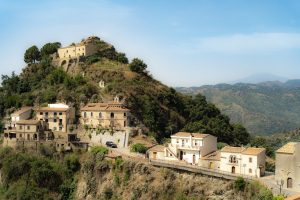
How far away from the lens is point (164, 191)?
53000mm

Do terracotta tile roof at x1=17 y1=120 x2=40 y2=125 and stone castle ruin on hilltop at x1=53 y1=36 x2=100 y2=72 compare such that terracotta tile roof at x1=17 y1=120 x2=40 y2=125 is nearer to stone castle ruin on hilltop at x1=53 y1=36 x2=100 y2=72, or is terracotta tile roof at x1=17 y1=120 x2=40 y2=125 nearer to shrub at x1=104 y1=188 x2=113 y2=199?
shrub at x1=104 y1=188 x2=113 y2=199

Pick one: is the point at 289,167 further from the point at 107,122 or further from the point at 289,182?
the point at 107,122

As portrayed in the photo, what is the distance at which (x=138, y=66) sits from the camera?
86125 millimetres

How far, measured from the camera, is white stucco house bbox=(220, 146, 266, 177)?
169ft

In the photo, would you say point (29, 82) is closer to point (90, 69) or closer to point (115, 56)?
point (90, 69)

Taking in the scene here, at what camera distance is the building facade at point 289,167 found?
47.8 metres

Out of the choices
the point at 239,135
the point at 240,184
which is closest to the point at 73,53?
the point at 239,135

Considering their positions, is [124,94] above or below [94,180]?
above

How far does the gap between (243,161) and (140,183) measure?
40.8 feet

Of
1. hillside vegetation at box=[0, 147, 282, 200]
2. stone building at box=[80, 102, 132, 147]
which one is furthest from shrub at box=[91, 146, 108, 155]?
stone building at box=[80, 102, 132, 147]

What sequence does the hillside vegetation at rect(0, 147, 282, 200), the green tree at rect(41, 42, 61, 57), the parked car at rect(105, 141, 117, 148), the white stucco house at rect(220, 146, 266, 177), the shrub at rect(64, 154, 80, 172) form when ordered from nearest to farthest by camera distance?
1. the hillside vegetation at rect(0, 147, 282, 200)
2. the white stucco house at rect(220, 146, 266, 177)
3. the shrub at rect(64, 154, 80, 172)
4. the parked car at rect(105, 141, 117, 148)
5. the green tree at rect(41, 42, 61, 57)

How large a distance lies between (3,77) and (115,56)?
22.5 m

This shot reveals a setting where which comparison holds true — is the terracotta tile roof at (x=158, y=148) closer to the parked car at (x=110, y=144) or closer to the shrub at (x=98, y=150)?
the shrub at (x=98, y=150)

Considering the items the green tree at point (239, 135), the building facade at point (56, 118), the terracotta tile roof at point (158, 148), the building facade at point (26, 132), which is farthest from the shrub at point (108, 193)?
the green tree at point (239, 135)
